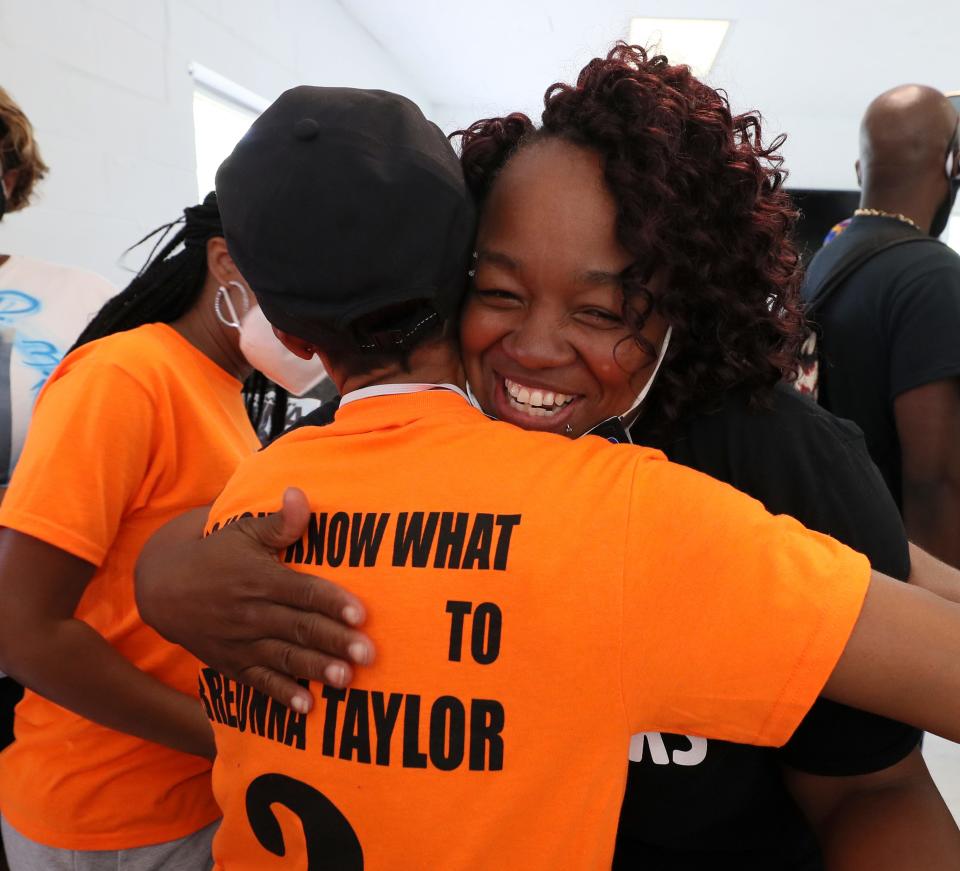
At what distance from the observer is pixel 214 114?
131 inches

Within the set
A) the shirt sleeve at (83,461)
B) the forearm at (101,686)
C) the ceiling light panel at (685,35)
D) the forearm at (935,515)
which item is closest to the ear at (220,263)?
the shirt sleeve at (83,461)

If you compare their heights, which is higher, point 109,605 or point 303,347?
point 303,347

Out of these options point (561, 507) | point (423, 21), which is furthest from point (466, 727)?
point (423, 21)

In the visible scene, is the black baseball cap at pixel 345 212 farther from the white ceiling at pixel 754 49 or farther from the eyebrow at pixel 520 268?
the white ceiling at pixel 754 49

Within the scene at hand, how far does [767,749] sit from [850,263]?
4.58ft

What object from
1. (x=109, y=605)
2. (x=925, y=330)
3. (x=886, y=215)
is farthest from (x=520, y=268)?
(x=886, y=215)

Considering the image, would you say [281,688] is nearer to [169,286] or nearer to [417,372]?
[417,372]

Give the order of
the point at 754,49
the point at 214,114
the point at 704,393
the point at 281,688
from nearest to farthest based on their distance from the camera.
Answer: the point at 281,688, the point at 704,393, the point at 214,114, the point at 754,49

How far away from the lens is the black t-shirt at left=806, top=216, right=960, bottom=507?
A: 164 centimetres

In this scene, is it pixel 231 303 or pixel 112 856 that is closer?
pixel 112 856

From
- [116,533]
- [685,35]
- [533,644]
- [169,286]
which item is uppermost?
[685,35]

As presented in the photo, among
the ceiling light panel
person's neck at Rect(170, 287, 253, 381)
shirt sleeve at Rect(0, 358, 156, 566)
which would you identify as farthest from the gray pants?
the ceiling light panel

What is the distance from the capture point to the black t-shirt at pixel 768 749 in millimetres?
763

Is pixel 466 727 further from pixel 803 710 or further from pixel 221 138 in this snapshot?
pixel 221 138
